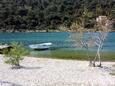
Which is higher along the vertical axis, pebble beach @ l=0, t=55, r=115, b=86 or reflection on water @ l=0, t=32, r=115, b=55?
pebble beach @ l=0, t=55, r=115, b=86

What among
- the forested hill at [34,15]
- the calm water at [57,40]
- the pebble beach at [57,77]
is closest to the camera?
the pebble beach at [57,77]

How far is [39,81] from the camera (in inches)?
701

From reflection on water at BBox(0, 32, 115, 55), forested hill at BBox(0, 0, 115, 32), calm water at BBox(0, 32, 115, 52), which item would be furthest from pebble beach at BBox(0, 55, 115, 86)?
forested hill at BBox(0, 0, 115, 32)

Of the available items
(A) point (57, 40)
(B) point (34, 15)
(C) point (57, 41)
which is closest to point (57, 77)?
(C) point (57, 41)

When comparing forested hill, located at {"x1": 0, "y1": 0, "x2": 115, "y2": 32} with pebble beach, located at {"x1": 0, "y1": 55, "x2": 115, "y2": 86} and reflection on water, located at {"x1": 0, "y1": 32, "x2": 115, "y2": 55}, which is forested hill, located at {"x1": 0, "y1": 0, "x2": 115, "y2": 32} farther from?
pebble beach, located at {"x1": 0, "y1": 55, "x2": 115, "y2": 86}

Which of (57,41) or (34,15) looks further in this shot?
(34,15)

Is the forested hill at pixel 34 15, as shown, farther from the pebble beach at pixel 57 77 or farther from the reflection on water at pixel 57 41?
the pebble beach at pixel 57 77

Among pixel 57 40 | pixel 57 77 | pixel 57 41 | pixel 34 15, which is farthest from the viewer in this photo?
pixel 34 15

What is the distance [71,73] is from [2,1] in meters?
158

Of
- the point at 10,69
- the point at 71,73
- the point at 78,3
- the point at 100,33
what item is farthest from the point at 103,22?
the point at 78,3

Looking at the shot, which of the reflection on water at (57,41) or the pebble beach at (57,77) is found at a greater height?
the pebble beach at (57,77)

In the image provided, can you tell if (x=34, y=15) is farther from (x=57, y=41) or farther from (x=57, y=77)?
(x=57, y=77)

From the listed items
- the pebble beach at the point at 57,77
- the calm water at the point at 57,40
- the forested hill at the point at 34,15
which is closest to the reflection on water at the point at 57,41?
the calm water at the point at 57,40

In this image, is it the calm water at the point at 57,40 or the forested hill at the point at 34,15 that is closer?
the calm water at the point at 57,40
